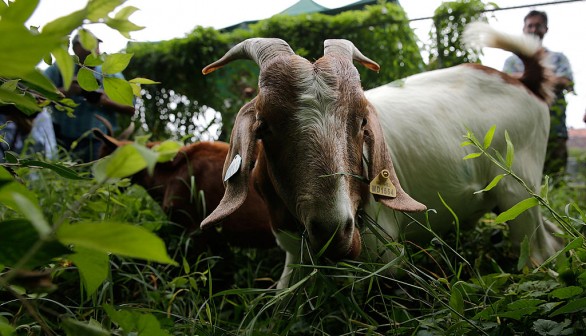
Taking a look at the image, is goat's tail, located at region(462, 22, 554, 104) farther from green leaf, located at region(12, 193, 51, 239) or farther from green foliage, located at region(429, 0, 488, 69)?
green leaf, located at region(12, 193, 51, 239)

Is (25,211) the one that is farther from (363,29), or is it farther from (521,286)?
(363,29)

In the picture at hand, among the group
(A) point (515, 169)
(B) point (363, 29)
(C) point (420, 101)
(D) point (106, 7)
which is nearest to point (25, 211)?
(D) point (106, 7)

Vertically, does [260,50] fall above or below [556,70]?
above

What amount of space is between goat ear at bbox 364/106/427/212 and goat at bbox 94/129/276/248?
50.0 inches

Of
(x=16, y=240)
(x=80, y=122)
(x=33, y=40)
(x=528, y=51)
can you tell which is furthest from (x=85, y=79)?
(x=80, y=122)

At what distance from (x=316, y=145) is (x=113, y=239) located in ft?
4.66

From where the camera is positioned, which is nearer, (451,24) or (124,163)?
(124,163)

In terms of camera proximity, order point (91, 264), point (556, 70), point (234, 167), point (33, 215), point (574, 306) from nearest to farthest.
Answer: point (33, 215), point (91, 264), point (574, 306), point (234, 167), point (556, 70)

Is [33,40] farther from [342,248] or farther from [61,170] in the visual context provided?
[342,248]

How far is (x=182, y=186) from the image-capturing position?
3.61 m

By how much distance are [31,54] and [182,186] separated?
3075 millimetres

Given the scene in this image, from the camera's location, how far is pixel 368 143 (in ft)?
7.47

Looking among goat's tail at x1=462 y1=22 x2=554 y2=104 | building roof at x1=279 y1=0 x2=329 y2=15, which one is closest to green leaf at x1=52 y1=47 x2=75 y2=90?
goat's tail at x1=462 y1=22 x2=554 y2=104

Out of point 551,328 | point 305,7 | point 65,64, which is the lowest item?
point 551,328
